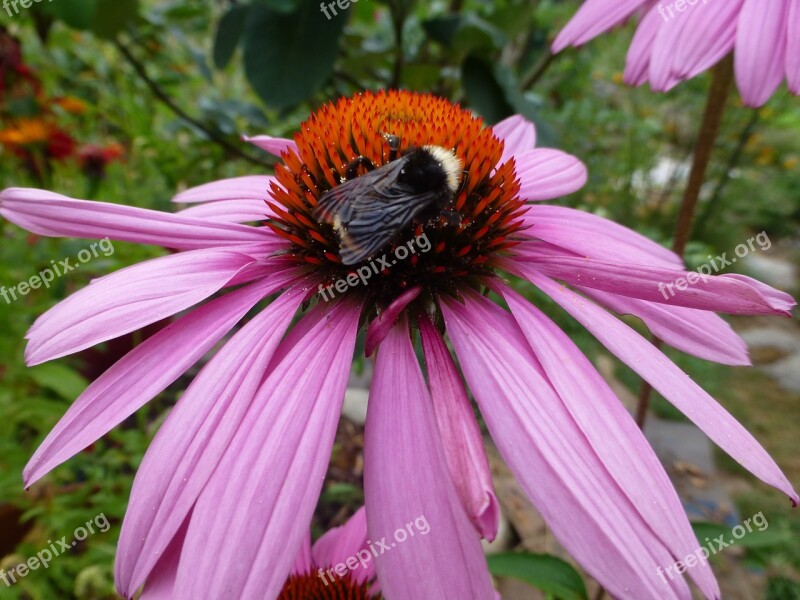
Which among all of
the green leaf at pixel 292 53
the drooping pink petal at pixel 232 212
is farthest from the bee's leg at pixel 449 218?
the green leaf at pixel 292 53

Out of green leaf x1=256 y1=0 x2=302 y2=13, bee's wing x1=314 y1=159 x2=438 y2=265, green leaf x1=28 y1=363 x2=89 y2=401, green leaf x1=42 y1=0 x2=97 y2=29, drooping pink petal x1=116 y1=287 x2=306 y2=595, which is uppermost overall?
green leaf x1=42 y1=0 x2=97 y2=29

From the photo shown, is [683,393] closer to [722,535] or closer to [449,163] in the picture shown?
Answer: [449,163]

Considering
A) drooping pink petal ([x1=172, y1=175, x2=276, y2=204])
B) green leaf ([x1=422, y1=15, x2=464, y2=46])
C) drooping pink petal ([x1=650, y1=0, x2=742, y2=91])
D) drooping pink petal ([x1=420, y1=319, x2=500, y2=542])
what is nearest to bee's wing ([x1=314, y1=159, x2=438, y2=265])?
drooping pink petal ([x1=420, y1=319, x2=500, y2=542])

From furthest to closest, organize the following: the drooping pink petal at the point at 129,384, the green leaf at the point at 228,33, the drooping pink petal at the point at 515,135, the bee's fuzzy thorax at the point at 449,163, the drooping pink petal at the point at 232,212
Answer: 1. the green leaf at the point at 228,33
2. the drooping pink petal at the point at 515,135
3. the drooping pink petal at the point at 232,212
4. the bee's fuzzy thorax at the point at 449,163
5. the drooping pink petal at the point at 129,384

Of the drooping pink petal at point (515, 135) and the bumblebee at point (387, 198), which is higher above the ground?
the drooping pink petal at point (515, 135)

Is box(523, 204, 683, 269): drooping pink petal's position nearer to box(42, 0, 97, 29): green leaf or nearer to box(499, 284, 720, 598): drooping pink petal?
box(499, 284, 720, 598): drooping pink petal

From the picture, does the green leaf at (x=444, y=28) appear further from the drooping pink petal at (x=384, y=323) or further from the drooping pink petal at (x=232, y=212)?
the drooping pink petal at (x=384, y=323)

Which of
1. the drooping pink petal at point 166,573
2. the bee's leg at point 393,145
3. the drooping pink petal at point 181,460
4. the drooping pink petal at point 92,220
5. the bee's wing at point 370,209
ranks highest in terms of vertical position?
the drooping pink petal at point 92,220

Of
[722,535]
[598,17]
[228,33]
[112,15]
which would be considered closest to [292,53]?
[228,33]
